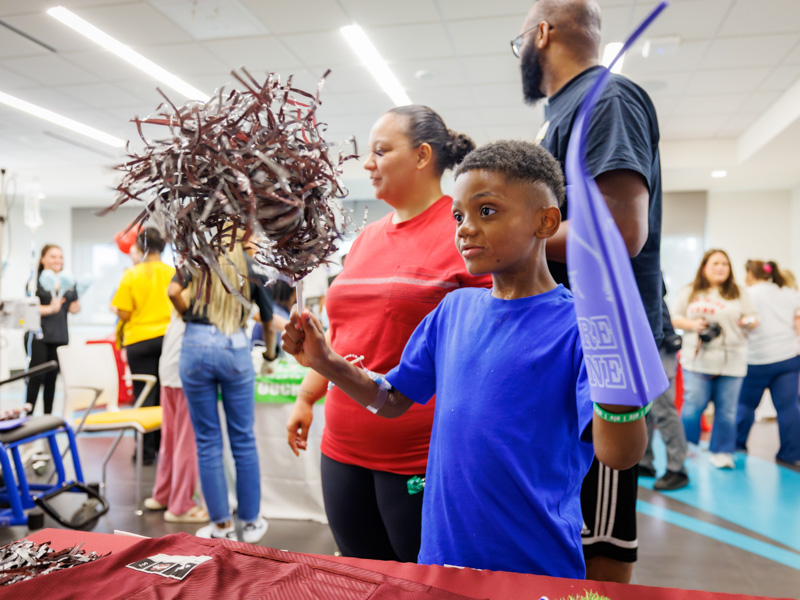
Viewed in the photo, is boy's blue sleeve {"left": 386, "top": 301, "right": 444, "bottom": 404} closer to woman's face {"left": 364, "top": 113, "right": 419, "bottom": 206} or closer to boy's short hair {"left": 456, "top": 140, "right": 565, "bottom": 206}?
boy's short hair {"left": 456, "top": 140, "right": 565, "bottom": 206}

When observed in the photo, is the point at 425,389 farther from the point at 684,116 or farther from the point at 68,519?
the point at 684,116

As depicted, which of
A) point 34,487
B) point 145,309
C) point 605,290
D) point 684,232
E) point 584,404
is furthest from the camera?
point 684,232

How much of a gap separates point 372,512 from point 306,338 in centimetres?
57

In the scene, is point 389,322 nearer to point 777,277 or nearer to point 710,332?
point 710,332

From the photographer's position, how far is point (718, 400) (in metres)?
4.40

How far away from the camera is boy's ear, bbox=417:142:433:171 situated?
1482 millimetres

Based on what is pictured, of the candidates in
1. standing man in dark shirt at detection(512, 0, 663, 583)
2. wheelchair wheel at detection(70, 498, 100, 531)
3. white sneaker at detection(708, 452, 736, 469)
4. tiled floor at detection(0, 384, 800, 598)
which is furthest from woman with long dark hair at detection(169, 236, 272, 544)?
white sneaker at detection(708, 452, 736, 469)

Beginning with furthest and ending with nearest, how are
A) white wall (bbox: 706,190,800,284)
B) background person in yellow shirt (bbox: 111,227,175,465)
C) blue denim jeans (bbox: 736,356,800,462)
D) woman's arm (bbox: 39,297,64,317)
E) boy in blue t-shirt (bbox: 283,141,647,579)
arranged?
white wall (bbox: 706,190,800,284) → woman's arm (bbox: 39,297,64,317) → blue denim jeans (bbox: 736,356,800,462) → background person in yellow shirt (bbox: 111,227,175,465) → boy in blue t-shirt (bbox: 283,141,647,579)

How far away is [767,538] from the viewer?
3.04 m

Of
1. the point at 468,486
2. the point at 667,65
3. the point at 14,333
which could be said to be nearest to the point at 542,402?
the point at 468,486

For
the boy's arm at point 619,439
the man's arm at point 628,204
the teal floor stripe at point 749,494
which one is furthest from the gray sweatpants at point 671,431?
the boy's arm at point 619,439

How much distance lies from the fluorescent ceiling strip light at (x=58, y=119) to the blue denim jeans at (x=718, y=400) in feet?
18.8

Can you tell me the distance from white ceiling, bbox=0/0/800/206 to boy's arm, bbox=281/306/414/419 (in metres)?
3.85

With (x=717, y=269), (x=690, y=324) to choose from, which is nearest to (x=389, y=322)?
(x=690, y=324)
